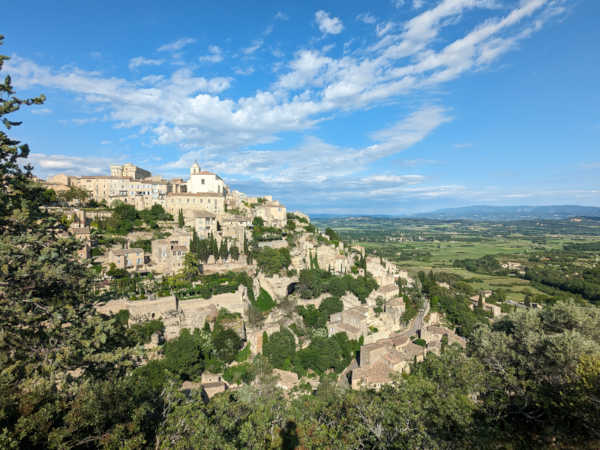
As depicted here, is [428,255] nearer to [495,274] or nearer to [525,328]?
[495,274]

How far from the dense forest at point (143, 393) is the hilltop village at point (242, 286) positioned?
10.8ft

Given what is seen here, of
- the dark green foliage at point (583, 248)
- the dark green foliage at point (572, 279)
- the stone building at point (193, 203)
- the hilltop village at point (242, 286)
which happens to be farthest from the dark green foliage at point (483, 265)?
the stone building at point (193, 203)

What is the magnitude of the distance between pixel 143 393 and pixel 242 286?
18155 mm

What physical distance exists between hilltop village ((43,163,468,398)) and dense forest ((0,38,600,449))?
10.8ft

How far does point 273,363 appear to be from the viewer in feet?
88.2

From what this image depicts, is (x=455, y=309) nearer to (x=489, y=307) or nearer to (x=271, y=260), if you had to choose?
(x=489, y=307)

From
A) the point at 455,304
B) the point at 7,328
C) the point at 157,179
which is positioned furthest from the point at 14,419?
the point at 157,179

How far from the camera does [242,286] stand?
3114cm

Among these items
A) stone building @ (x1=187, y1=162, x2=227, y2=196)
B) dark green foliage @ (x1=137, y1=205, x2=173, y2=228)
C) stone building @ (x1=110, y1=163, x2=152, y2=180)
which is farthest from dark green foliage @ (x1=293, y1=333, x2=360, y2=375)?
stone building @ (x1=110, y1=163, x2=152, y2=180)

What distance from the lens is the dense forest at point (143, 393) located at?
8.13 metres

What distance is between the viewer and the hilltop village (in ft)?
84.4

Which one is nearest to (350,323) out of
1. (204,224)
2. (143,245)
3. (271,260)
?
(271,260)

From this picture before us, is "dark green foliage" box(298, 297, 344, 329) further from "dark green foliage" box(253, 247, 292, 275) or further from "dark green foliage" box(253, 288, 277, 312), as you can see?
"dark green foliage" box(253, 247, 292, 275)

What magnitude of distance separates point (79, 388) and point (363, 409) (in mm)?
11770
